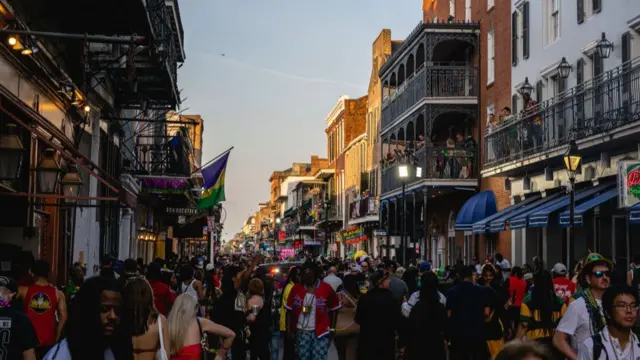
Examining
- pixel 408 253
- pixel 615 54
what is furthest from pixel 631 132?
pixel 408 253

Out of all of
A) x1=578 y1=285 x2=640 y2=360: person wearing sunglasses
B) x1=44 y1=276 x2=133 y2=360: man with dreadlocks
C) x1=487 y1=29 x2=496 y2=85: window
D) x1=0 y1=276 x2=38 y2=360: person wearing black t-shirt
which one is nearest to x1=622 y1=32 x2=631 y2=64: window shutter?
x1=487 y1=29 x2=496 y2=85: window

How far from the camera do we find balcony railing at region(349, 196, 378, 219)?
5747 cm

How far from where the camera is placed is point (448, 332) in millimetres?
12547

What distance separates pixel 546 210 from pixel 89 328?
2099 cm

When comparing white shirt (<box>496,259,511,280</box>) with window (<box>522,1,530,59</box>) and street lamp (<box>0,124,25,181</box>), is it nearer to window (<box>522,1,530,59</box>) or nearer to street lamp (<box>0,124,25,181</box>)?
window (<box>522,1,530,59</box>)

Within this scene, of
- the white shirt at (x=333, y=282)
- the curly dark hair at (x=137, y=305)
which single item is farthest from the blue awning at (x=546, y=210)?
the curly dark hair at (x=137, y=305)

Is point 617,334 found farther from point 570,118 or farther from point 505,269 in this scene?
point 570,118

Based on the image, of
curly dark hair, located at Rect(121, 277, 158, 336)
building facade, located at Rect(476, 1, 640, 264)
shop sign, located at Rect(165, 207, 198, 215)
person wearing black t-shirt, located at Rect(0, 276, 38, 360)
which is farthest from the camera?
shop sign, located at Rect(165, 207, 198, 215)

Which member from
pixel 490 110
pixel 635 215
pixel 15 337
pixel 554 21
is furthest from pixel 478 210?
pixel 15 337

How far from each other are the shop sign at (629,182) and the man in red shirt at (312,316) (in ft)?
22.3

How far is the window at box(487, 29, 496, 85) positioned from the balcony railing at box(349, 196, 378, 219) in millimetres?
22310

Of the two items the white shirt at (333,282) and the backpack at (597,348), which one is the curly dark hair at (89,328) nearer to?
the backpack at (597,348)

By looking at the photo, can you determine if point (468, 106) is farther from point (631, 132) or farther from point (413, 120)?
point (631, 132)

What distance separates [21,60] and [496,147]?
1877 cm
